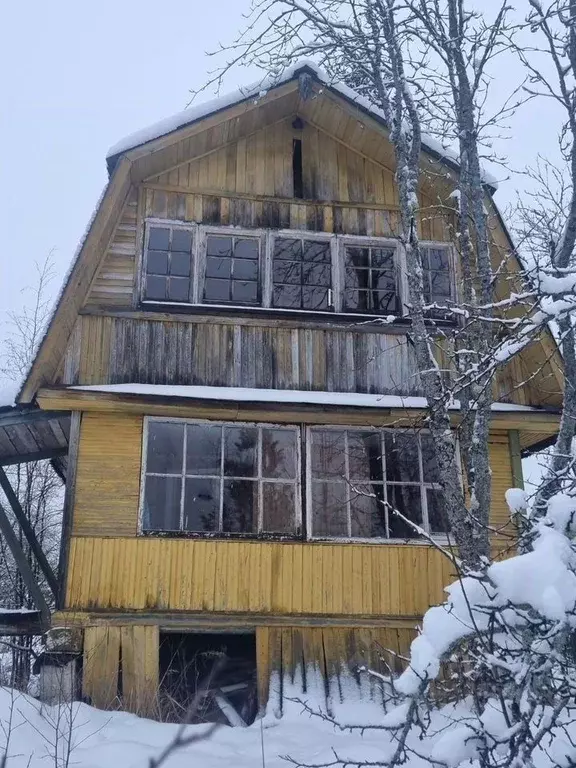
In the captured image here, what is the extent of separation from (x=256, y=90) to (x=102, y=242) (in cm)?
263

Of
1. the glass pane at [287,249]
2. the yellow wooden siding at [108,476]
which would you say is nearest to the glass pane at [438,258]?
the glass pane at [287,249]

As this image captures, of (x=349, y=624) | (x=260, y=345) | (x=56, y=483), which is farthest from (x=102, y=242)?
(x=56, y=483)

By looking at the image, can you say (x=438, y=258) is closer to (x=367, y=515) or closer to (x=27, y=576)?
(x=367, y=515)

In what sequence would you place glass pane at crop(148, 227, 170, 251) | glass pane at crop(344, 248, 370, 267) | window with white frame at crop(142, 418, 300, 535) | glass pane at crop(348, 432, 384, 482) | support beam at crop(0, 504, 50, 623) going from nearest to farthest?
support beam at crop(0, 504, 50, 623) < window with white frame at crop(142, 418, 300, 535) < glass pane at crop(348, 432, 384, 482) < glass pane at crop(148, 227, 170, 251) < glass pane at crop(344, 248, 370, 267)

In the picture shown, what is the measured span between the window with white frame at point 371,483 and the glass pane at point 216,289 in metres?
1.93

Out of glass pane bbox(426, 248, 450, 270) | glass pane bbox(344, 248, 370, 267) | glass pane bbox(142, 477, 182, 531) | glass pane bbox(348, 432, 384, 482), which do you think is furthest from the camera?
glass pane bbox(426, 248, 450, 270)

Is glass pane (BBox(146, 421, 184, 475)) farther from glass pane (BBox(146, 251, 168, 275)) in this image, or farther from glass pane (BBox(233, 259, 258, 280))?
glass pane (BBox(233, 259, 258, 280))

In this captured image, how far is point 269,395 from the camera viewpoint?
30.0 ft

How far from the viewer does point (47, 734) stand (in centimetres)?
720

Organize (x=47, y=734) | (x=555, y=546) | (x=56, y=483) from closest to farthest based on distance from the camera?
(x=555, y=546)
(x=47, y=734)
(x=56, y=483)

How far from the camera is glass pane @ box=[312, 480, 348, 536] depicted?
30.1ft

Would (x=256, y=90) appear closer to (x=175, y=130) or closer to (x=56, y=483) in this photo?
(x=175, y=130)

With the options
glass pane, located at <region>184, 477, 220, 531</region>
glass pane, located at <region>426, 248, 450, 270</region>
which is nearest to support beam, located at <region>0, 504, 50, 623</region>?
glass pane, located at <region>184, 477, 220, 531</region>

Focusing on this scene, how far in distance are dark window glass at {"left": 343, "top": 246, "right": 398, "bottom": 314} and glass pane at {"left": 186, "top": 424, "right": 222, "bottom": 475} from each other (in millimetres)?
2279
